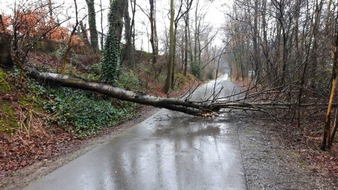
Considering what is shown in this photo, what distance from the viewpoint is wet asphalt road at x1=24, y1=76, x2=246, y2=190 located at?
405cm

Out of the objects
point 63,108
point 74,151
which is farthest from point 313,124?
point 63,108

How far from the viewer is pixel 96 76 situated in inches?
478

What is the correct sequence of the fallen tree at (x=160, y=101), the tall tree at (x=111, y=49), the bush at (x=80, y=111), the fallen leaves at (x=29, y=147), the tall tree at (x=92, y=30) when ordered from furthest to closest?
the tall tree at (x=92, y=30) → the tall tree at (x=111, y=49) → the fallen tree at (x=160, y=101) → the bush at (x=80, y=111) → the fallen leaves at (x=29, y=147)

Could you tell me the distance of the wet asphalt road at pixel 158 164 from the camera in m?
4.05

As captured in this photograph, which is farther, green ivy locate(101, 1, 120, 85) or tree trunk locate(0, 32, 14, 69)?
green ivy locate(101, 1, 120, 85)

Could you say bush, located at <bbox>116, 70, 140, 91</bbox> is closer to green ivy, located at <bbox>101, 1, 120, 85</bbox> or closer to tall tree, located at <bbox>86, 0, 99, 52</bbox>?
green ivy, located at <bbox>101, 1, 120, 85</bbox>

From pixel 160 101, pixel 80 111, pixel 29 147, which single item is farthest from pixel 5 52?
pixel 160 101

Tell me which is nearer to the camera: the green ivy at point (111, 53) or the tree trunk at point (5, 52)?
the tree trunk at point (5, 52)

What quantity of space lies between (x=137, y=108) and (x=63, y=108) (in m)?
4.60

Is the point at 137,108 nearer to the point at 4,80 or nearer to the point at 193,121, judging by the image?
the point at 193,121

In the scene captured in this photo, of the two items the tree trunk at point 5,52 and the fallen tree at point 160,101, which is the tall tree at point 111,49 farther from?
the tree trunk at point 5,52

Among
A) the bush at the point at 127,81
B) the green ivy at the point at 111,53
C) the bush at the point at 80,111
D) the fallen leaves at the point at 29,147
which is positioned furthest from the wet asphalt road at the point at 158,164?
the bush at the point at 127,81

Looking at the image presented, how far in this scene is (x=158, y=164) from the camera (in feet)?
16.1

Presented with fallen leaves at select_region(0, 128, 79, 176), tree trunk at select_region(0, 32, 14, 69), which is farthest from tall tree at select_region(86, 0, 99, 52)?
fallen leaves at select_region(0, 128, 79, 176)
